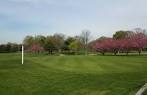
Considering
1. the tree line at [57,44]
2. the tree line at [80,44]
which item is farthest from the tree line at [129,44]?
the tree line at [57,44]

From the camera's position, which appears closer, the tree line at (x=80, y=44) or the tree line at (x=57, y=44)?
the tree line at (x=80, y=44)

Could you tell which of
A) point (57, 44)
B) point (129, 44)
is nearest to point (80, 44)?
point (57, 44)

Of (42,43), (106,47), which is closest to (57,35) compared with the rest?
(42,43)

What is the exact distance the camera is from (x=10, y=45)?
14462cm

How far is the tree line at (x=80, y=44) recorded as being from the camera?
111 m

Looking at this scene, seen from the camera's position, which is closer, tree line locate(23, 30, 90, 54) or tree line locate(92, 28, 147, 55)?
tree line locate(92, 28, 147, 55)

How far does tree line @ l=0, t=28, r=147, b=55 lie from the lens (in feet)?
365

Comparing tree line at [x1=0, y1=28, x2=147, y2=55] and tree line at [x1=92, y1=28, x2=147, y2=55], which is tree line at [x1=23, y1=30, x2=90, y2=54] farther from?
tree line at [x1=92, y1=28, x2=147, y2=55]

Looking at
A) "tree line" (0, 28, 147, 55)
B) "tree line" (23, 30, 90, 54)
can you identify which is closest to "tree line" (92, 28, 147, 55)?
"tree line" (0, 28, 147, 55)

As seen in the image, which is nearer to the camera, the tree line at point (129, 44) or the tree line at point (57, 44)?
the tree line at point (129, 44)

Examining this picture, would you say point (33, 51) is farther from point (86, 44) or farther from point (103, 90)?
point (103, 90)

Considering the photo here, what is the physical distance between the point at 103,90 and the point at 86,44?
463 feet

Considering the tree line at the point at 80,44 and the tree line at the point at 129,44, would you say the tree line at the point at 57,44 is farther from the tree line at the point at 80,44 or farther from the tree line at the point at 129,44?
the tree line at the point at 129,44

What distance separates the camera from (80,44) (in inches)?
5571
